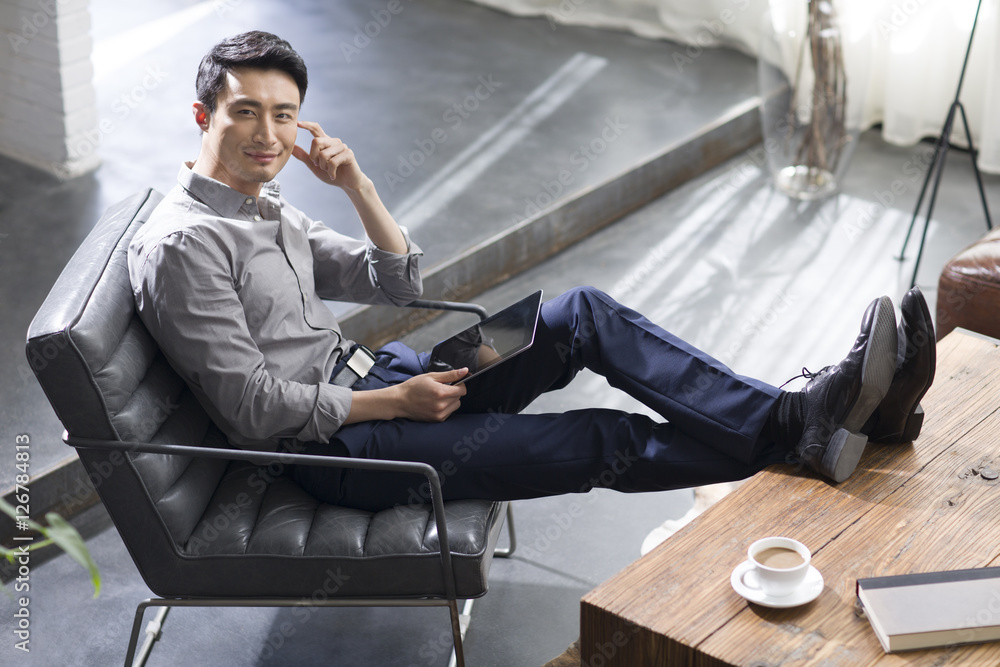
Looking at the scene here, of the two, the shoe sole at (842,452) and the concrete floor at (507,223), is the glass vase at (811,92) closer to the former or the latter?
the concrete floor at (507,223)

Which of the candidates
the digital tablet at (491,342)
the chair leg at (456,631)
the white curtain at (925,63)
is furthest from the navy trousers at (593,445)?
the white curtain at (925,63)

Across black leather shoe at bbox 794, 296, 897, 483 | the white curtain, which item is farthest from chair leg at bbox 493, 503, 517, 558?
the white curtain

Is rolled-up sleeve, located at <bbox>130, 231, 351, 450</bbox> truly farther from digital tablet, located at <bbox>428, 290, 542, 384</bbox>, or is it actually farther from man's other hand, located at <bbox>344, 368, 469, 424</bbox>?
digital tablet, located at <bbox>428, 290, 542, 384</bbox>

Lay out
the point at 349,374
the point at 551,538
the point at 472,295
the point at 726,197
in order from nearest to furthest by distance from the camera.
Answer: the point at 349,374, the point at 551,538, the point at 472,295, the point at 726,197

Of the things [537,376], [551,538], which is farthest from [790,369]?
[537,376]

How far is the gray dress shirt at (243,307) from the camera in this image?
6.03ft

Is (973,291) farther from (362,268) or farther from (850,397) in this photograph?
(362,268)

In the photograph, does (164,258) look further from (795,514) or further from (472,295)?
(472,295)

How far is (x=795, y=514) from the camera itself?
73.3 inches

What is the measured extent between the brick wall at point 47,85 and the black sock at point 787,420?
283 cm

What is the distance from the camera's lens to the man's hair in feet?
6.43

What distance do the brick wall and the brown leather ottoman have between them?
9.50 feet

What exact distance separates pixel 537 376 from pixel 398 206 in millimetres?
1721

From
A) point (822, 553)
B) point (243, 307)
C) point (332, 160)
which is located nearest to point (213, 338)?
point (243, 307)
